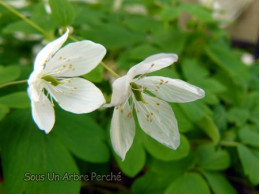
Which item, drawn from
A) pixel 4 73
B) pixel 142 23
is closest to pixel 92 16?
pixel 142 23

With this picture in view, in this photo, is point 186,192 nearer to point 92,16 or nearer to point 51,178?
point 51,178

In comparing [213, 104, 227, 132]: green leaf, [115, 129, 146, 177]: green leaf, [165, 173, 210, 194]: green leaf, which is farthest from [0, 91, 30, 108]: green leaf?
[213, 104, 227, 132]: green leaf

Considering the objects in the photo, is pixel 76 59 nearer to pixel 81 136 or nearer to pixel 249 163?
pixel 81 136

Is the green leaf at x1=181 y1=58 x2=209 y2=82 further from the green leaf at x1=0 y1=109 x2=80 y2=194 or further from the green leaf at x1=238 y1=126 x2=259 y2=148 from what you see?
the green leaf at x1=0 y1=109 x2=80 y2=194

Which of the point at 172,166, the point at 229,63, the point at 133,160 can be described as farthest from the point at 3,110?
the point at 229,63

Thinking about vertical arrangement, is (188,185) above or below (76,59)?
A: below

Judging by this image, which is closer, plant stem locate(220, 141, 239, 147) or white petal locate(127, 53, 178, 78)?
white petal locate(127, 53, 178, 78)
